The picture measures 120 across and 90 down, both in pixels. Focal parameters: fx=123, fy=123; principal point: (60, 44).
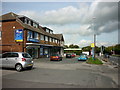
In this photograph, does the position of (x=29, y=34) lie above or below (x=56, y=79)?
above

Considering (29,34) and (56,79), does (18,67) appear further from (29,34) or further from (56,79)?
(29,34)

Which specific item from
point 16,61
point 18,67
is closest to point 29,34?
point 16,61

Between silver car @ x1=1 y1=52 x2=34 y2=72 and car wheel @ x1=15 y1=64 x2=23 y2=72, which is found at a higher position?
silver car @ x1=1 y1=52 x2=34 y2=72

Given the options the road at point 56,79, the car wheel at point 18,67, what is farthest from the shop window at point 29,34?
the road at point 56,79

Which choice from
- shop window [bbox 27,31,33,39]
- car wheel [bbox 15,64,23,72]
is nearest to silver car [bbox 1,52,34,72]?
car wheel [bbox 15,64,23,72]

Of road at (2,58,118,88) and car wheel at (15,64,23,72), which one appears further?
car wheel at (15,64,23,72)

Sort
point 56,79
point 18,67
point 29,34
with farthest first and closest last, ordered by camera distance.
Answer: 1. point 29,34
2. point 18,67
3. point 56,79

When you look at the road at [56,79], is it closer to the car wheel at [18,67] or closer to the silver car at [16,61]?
the car wheel at [18,67]

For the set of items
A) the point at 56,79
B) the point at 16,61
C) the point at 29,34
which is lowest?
the point at 56,79

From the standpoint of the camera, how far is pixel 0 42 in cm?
2433

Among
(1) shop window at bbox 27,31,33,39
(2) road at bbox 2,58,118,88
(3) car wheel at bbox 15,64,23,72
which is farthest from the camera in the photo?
(1) shop window at bbox 27,31,33,39

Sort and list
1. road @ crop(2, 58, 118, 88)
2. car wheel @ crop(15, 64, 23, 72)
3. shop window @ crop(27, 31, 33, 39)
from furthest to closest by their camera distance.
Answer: shop window @ crop(27, 31, 33, 39) → car wheel @ crop(15, 64, 23, 72) → road @ crop(2, 58, 118, 88)

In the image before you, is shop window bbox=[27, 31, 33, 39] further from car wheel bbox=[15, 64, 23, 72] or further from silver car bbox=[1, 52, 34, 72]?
car wheel bbox=[15, 64, 23, 72]

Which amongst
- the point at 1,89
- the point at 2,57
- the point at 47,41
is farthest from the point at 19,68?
the point at 47,41
